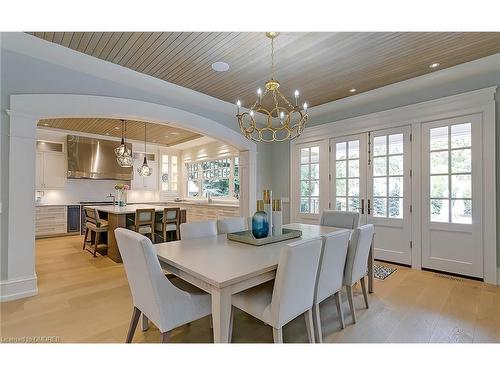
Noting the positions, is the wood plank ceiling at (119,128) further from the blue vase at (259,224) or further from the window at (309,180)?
the blue vase at (259,224)

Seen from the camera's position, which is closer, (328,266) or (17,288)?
(328,266)

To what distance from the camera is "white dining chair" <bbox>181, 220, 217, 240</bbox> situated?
7.90ft

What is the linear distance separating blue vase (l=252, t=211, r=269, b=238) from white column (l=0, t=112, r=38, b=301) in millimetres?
2534

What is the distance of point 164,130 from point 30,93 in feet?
10.7

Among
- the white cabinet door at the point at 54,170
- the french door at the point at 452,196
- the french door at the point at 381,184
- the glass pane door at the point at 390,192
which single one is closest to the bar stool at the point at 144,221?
the white cabinet door at the point at 54,170

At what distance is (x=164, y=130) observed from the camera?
5.88 meters

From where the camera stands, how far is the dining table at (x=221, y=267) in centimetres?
136

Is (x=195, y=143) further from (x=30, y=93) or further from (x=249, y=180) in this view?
(x=30, y=93)

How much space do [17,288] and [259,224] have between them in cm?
273

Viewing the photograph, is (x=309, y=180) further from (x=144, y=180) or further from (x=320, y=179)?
(x=144, y=180)

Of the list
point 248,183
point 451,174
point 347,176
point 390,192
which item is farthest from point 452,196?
point 248,183

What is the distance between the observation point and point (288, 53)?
2.63 meters

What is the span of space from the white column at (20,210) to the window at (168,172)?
5163 mm

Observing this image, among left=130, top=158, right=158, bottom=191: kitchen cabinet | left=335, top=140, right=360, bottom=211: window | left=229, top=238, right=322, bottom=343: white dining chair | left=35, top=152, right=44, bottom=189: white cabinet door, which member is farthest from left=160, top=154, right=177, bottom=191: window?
left=229, top=238, right=322, bottom=343: white dining chair
